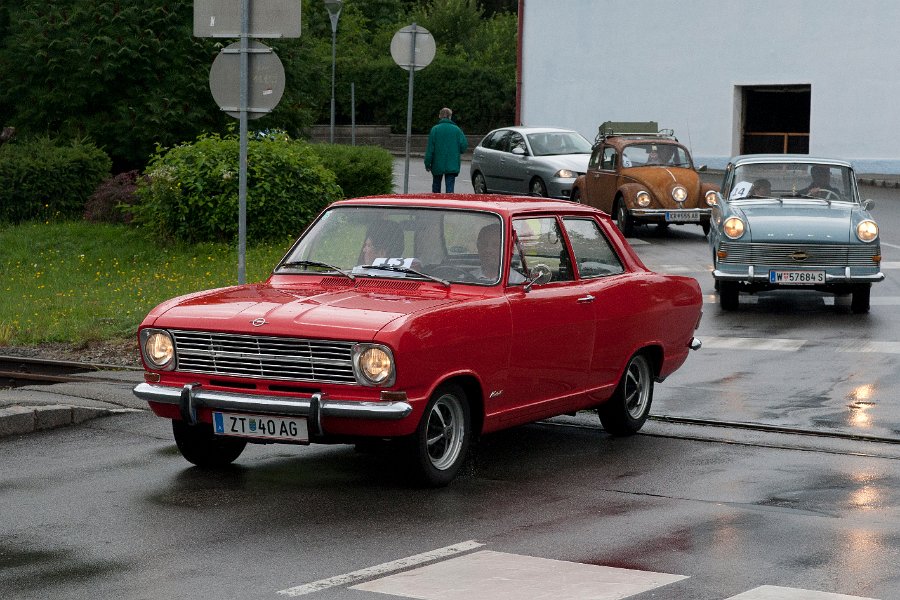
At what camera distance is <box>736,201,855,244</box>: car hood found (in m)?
16.3

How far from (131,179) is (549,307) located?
1733 cm

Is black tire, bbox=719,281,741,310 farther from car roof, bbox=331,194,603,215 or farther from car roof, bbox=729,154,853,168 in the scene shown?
car roof, bbox=331,194,603,215

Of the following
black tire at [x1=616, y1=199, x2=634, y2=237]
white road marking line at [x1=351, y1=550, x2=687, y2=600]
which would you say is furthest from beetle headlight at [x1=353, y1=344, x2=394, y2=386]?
black tire at [x1=616, y1=199, x2=634, y2=237]

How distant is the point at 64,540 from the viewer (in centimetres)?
693

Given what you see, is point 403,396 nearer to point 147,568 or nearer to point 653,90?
point 147,568

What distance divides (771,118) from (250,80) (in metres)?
31.8

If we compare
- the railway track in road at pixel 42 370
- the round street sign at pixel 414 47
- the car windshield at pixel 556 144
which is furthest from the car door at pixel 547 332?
the car windshield at pixel 556 144

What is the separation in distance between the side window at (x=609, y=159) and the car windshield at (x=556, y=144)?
3.78 m

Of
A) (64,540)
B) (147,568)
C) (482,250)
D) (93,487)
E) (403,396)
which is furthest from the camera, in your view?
(482,250)

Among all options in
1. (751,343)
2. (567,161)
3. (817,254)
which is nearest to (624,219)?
(567,161)

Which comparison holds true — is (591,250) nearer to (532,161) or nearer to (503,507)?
(503,507)

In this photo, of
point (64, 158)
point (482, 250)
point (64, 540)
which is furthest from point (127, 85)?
point (64, 540)

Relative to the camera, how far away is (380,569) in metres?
6.39

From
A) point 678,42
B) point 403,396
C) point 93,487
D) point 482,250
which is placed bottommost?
point 93,487
